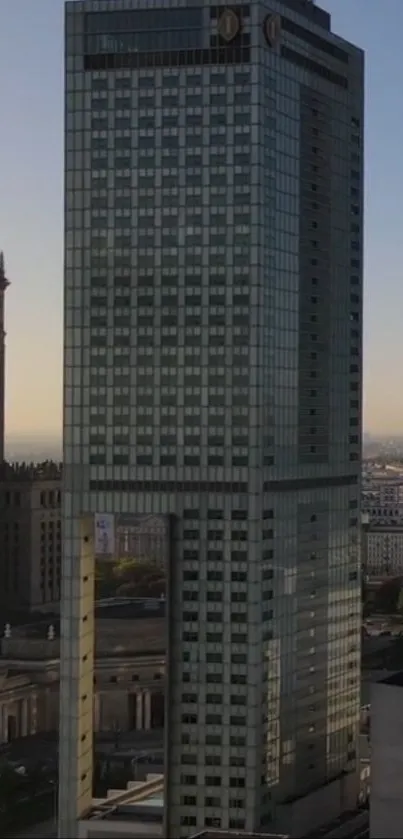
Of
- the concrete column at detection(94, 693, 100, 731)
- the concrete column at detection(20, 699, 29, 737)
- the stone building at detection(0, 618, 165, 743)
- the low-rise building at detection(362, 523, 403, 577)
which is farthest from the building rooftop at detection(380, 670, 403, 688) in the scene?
the low-rise building at detection(362, 523, 403, 577)

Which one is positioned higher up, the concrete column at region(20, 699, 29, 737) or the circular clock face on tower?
the circular clock face on tower

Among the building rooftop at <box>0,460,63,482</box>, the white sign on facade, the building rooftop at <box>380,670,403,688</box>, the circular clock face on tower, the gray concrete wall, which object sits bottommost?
the gray concrete wall

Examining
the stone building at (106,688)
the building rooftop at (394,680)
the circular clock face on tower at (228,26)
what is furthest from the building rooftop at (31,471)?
the circular clock face on tower at (228,26)

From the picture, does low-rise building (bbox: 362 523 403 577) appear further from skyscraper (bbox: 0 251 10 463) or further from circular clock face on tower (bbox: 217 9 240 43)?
circular clock face on tower (bbox: 217 9 240 43)

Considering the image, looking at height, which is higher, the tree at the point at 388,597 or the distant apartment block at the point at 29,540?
the distant apartment block at the point at 29,540

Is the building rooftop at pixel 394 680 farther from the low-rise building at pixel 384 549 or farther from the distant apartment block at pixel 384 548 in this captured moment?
the distant apartment block at pixel 384 548

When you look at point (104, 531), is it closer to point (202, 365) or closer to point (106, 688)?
point (202, 365)

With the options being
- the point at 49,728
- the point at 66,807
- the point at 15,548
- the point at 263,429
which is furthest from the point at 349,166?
the point at 15,548
